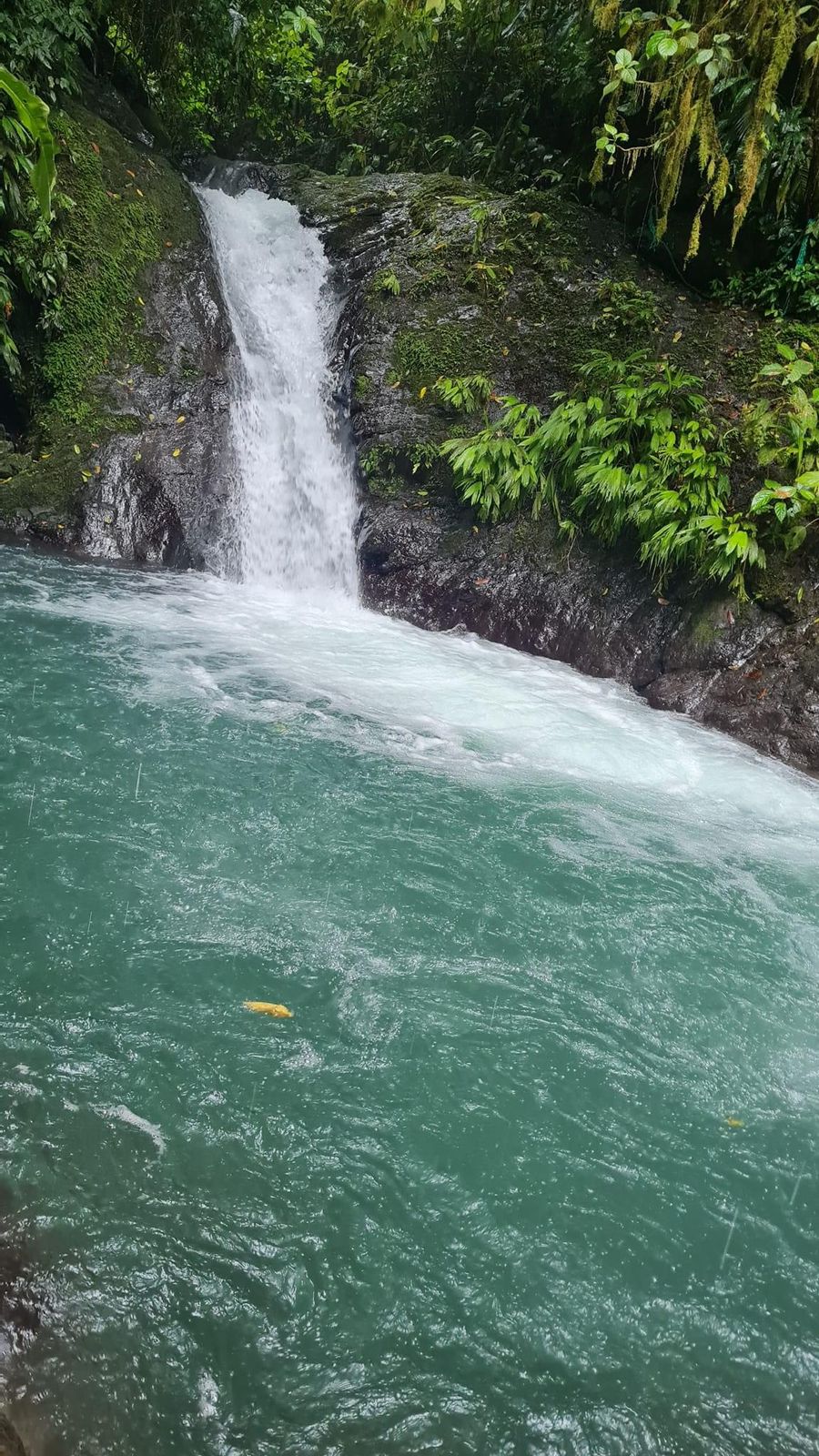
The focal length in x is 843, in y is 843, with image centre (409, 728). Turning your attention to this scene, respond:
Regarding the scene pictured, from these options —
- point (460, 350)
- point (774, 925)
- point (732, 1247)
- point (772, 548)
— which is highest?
point (460, 350)

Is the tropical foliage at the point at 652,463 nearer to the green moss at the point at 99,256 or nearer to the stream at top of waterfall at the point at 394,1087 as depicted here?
the stream at top of waterfall at the point at 394,1087

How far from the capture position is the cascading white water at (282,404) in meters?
8.82

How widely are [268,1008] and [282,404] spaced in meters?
8.45

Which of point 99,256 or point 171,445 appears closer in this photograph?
point 171,445

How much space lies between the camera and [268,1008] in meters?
2.74

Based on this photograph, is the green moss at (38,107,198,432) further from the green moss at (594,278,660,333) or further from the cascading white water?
the green moss at (594,278,660,333)

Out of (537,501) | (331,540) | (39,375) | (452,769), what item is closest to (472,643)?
(537,501)

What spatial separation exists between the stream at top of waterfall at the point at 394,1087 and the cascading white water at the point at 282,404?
3772 mm

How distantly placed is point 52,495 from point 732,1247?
8221 mm

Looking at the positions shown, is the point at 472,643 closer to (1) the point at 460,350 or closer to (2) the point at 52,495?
(1) the point at 460,350

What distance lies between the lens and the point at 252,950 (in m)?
3.00

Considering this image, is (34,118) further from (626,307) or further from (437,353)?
(626,307)

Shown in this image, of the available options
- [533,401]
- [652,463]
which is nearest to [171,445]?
[533,401]

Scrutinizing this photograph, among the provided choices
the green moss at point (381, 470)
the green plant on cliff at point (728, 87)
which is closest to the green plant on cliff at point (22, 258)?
the green moss at point (381, 470)
